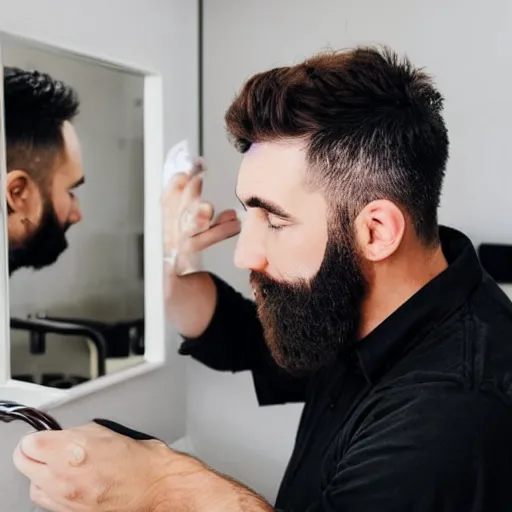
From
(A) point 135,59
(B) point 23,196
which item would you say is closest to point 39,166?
(B) point 23,196

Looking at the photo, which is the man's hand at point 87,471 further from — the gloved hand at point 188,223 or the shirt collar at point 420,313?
the gloved hand at point 188,223

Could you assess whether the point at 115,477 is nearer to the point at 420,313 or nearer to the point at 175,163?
the point at 420,313

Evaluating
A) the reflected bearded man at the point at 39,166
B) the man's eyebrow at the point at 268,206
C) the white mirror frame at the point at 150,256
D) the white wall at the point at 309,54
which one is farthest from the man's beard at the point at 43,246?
the white wall at the point at 309,54

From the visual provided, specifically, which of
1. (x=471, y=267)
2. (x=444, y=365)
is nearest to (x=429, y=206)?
(x=471, y=267)

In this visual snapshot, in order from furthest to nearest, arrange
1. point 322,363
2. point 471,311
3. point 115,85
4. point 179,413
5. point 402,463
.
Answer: point 179,413
point 115,85
point 322,363
point 471,311
point 402,463

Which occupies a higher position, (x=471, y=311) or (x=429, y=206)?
(x=429, y=206)

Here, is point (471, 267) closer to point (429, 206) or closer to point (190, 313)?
point (429, 206)

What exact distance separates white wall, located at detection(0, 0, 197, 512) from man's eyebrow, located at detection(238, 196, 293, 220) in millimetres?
309

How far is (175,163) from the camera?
100 centimetres

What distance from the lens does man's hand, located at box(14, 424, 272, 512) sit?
1.85 ft

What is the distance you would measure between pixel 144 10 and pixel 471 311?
0.63 meters

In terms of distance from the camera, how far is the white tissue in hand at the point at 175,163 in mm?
983

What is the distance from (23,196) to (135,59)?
0.29m

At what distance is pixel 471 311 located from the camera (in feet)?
2.18
